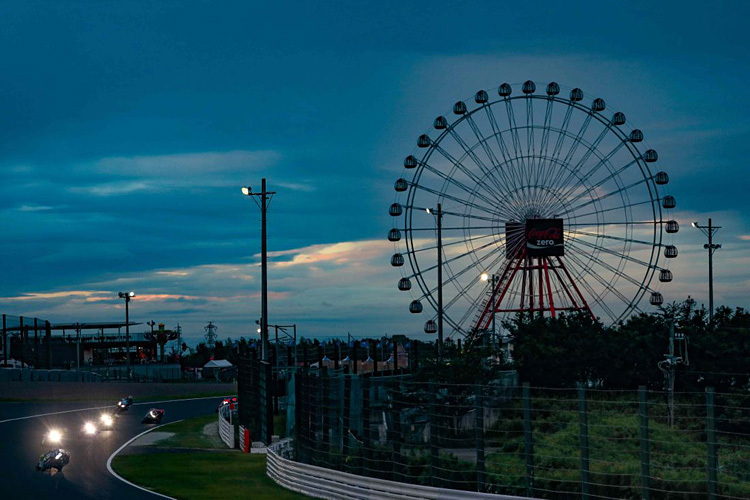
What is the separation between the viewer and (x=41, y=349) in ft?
373

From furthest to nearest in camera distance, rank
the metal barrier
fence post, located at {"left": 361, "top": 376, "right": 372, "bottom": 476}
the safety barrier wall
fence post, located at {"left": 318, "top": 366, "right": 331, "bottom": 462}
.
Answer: the safety barrier wall
the metal barrier
fence post, located at {"left": 318, "top": 366, "right": 331, "bottom": 462}
fence post, located at {"left": 361, "top": 376, "right": 372, "bottom": 476}

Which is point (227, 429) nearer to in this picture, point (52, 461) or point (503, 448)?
point (52, 461)

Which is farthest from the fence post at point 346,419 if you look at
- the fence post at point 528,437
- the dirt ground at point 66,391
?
the dirt ground at point 66,391

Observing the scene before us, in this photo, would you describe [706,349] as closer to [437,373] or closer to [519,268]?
[437,373]

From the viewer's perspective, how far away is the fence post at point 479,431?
17328 millimetres

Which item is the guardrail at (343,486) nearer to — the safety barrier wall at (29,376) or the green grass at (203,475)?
the green grass at (203,475)

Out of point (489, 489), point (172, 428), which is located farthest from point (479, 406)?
point (172, 428)

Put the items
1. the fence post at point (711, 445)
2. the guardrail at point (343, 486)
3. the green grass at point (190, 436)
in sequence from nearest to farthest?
the fence post at point (711, 445) < the guardrail at point (343, 486) < the green grass at point (190, 436)

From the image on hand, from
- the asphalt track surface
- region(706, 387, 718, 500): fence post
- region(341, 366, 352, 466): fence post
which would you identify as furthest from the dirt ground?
region(706, 387, 718, 500): fence post

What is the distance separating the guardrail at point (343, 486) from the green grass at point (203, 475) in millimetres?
316

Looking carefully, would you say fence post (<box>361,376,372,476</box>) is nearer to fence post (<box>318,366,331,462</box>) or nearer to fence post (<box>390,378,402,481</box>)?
fence post (<box>390,378,402,481</box>)

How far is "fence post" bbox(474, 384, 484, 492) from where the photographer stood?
56.9 feet

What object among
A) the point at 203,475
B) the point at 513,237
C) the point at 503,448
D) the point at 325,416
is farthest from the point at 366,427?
the point at 513,237

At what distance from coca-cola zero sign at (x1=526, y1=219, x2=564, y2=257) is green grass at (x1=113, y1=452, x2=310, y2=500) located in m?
27.5
